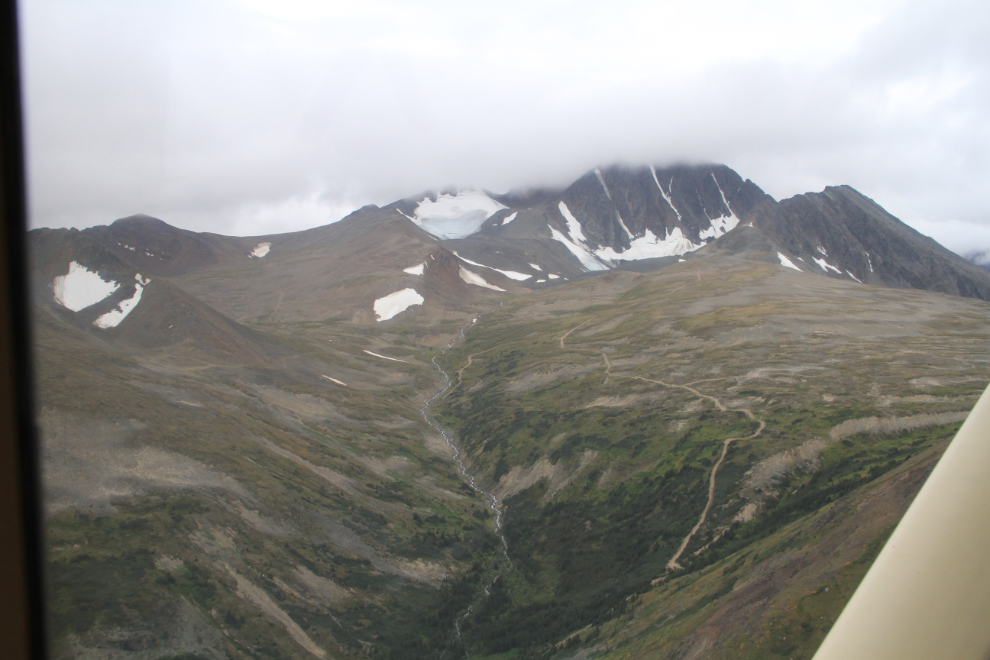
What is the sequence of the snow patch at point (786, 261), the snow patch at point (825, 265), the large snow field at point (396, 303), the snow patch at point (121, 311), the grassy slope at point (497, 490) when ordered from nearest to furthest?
the grassy slope at point (497, 490) < the snow patch at point (121, 311) < the large snow field at point (396, 303) < the snow patch at point (786, 261) < the snow patch at point (825, 265)

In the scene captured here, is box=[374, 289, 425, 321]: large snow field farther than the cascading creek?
Yes

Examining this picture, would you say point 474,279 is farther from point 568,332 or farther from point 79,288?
point 79,288

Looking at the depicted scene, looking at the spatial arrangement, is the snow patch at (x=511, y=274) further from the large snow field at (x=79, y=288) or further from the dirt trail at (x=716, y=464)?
the dirt trail at (x=716, y=464)

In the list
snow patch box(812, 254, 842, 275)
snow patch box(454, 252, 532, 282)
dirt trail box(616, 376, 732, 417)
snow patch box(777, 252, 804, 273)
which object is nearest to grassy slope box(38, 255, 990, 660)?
dirt trail box(616, 376, 732, 417)

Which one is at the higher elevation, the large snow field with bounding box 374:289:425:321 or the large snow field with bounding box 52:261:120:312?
the large snow field with bounding box 52:261:120:312

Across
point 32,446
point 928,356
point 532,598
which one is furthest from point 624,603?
point 928,356

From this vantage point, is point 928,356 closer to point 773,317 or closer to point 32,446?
point 773,317

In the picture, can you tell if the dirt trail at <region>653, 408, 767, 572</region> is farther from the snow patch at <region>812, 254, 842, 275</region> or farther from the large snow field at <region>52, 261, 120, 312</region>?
the snow patch at <region>812, 254, 842, 275</region>

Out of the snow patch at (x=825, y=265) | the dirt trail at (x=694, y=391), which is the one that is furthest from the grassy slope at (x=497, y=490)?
the snow patch at (x=825, y=265)
